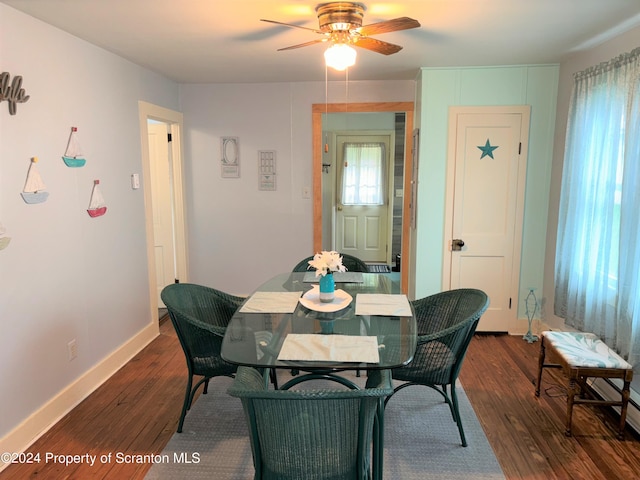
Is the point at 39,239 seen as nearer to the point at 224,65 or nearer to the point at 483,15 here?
the point at 224,65

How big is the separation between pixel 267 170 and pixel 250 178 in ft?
0.64

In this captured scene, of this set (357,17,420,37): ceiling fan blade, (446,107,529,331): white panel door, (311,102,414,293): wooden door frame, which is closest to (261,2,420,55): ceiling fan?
(357,17,420,37): ceiling fan blade

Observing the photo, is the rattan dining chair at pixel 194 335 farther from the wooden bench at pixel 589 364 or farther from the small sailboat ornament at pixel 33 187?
the wooden bench at pixel 589 364

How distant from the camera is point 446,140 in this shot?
3.71 meters

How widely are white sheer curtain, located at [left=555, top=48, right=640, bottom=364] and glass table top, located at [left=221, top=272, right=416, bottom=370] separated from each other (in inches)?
50.2

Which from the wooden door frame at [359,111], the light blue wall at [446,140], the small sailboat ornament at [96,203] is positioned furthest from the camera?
the wooden door frame at [359,111]

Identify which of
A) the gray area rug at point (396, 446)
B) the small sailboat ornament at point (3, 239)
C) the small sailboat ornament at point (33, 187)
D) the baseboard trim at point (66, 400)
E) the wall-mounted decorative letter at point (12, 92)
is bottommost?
the gray area rug at point (396, 446)

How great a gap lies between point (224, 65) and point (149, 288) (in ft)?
6.55

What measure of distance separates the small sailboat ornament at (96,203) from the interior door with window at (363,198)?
460 cm

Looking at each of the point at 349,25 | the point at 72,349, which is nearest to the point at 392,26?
the point at 349,25

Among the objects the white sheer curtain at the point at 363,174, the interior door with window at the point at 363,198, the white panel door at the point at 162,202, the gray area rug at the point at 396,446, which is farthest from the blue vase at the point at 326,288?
the white sheer curtain at the point at 363,174

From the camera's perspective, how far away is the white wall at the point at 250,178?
14.1ft

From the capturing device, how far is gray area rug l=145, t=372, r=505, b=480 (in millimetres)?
2113

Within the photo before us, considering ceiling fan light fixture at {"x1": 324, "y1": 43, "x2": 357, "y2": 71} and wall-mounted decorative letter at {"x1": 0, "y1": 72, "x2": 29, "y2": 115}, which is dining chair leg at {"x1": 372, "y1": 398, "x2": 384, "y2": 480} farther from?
wall-mounted decorative letter at {"x1": 0, "y1": 72, "x2": 29, "y2": 115}
